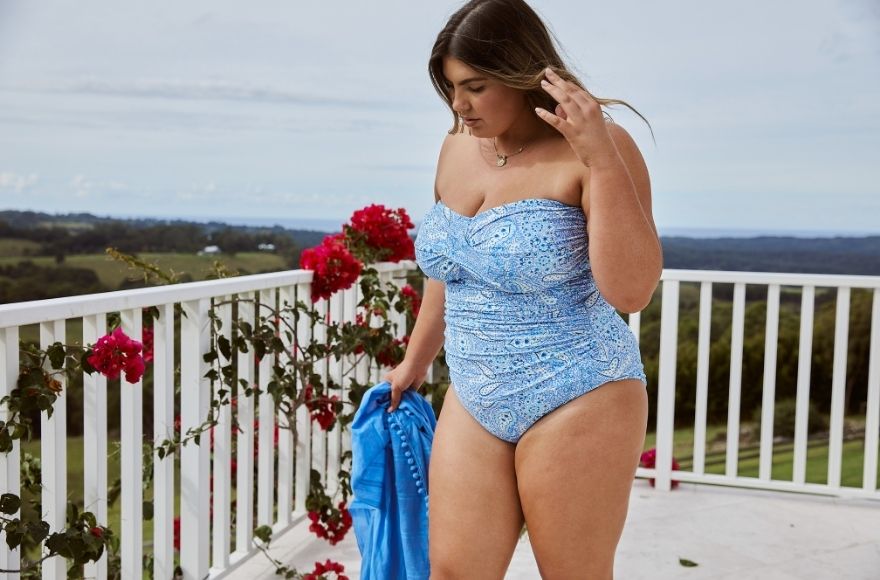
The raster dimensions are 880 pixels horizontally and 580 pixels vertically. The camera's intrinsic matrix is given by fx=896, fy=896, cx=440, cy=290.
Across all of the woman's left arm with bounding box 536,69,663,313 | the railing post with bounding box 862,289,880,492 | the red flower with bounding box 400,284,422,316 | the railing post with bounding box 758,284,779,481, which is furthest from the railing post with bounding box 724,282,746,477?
the woman's left arm with bounding box 536,69,663,313

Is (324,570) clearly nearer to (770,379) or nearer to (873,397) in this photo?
(770,379)

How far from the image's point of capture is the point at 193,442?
2596mm

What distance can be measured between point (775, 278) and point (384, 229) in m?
1.82

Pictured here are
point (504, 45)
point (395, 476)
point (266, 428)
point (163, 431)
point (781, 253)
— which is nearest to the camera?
point (504, 45)

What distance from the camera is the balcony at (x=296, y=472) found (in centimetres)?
214

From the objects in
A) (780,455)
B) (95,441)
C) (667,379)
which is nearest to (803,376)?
(667,379)

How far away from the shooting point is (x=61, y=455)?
2.04m

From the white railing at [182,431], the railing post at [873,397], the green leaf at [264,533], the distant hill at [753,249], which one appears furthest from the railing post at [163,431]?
the distant hill at [753,249]

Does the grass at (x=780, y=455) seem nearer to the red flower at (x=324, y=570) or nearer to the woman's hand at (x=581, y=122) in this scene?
the red flower at (x=324, y=570)

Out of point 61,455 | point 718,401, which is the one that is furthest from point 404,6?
point 61,455

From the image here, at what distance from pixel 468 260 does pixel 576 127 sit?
0.34m

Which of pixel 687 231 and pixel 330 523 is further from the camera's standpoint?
pixel 687 231

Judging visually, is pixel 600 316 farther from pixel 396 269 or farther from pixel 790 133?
pixel 790 133

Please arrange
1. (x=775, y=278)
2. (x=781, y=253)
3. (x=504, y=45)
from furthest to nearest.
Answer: (x=781, y=253), (x=775, y=278), (x=504, y=45)
